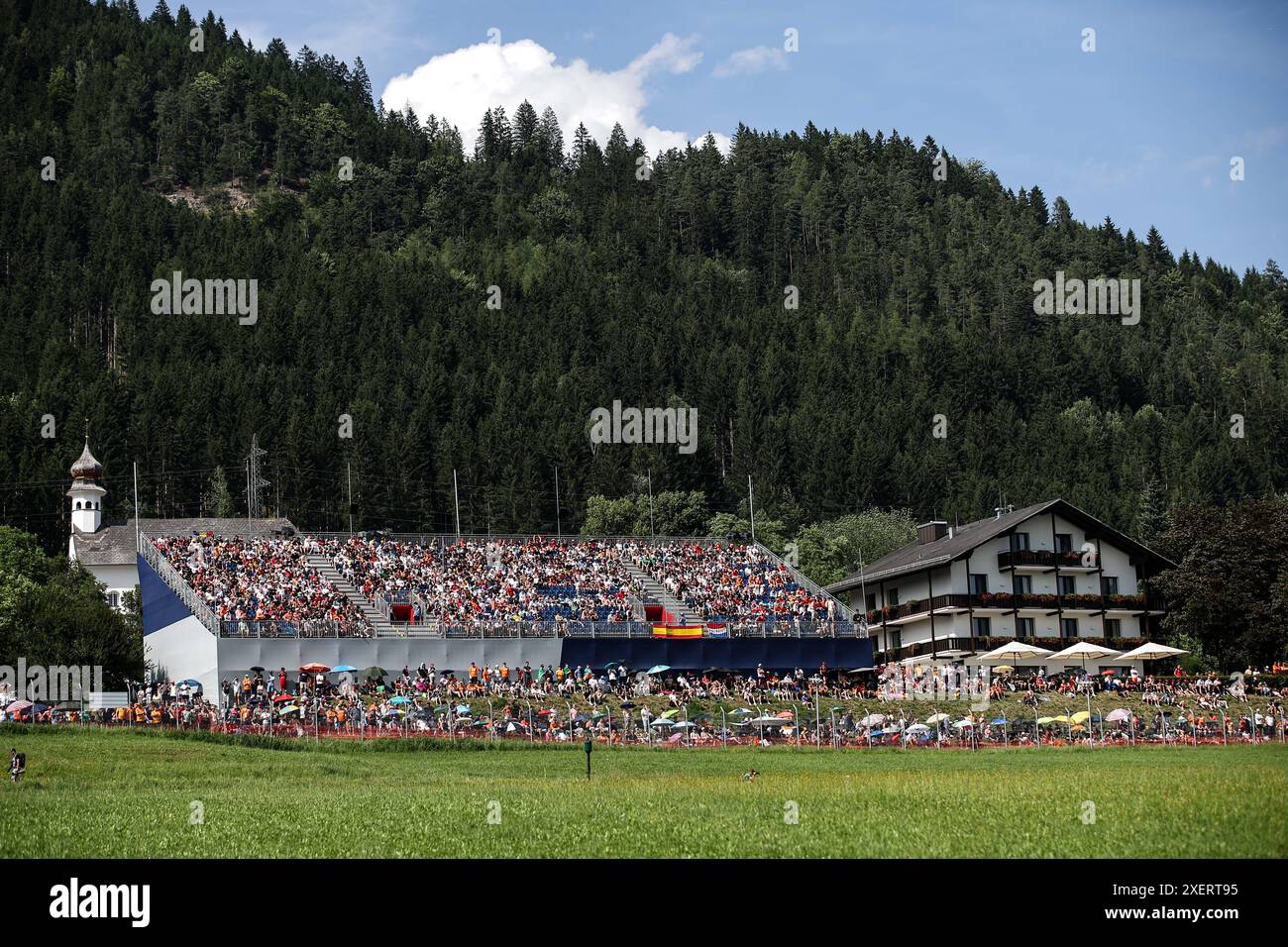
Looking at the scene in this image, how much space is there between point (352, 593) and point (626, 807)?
5015cm

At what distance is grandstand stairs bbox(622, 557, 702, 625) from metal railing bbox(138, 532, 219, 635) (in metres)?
23.1

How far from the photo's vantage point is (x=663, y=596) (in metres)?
83.9

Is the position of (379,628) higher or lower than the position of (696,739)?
higher

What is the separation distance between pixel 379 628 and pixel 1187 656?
4320 cm

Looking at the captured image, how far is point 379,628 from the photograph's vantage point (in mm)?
74312

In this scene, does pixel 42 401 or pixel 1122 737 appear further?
pixel 42 401

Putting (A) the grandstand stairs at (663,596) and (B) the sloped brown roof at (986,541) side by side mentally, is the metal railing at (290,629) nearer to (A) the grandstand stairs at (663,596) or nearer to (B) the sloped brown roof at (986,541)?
(A) the grandstand stairs at (663,596)

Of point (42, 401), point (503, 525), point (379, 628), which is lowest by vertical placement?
point (379, 628)

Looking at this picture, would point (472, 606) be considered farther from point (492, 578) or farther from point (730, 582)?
point (730, 582)

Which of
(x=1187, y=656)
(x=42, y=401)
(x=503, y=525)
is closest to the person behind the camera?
(x=1187, y=656)

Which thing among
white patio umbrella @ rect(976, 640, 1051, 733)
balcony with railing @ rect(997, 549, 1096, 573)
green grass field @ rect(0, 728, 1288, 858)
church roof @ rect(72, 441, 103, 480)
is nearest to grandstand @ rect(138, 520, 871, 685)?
white patio umbrella @ rect(976, 640, 1051, 733)

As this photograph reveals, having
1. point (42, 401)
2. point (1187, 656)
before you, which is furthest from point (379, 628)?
point (42, 401)
